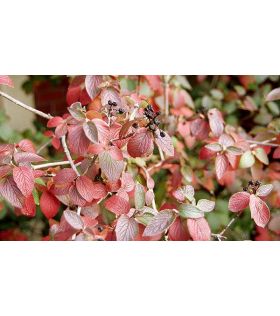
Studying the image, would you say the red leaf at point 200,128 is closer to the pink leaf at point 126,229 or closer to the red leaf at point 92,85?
the red leaf at point 92,85

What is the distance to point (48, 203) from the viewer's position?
1245mm

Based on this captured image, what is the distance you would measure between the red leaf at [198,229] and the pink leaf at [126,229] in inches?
4.7

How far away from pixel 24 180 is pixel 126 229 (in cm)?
24

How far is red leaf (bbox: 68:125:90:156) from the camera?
1.04m

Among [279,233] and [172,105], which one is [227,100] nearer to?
[172,105]

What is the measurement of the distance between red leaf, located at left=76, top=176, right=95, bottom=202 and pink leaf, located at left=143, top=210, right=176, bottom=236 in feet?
0.52

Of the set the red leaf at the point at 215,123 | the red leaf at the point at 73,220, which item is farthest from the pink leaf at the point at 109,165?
the red leaf at the point at 215,123

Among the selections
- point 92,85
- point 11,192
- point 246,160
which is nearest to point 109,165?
point 11,192

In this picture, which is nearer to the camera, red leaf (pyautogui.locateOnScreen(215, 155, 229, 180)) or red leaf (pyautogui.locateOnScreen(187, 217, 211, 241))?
red leaf (pyautogui.locateOnScreen(187, 217, 211, 241))

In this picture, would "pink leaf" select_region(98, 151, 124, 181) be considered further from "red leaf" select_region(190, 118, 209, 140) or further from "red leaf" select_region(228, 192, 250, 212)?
"red leaf" select_region(190, 118, 209, 140)

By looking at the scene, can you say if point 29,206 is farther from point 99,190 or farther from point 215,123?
point 215,123

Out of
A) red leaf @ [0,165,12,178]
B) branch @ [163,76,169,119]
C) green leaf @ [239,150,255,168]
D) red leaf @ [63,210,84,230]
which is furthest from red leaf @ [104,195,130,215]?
branch @ [163,76,169,119]

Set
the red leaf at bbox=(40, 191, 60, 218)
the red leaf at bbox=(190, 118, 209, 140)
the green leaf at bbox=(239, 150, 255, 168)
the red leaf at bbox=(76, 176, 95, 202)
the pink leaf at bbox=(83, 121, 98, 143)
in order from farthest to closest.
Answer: the red leaf at bbox=(190, 118, 209, 140)
the green leaf at bbox=(239, 150, 255, 168)
the red leaf at bbox=(40, 191, 60, 218)
the red leaf at bbox=(76, 176, 95, 202)
the pink leaf at bbox=(83, 121, 98, 143)
